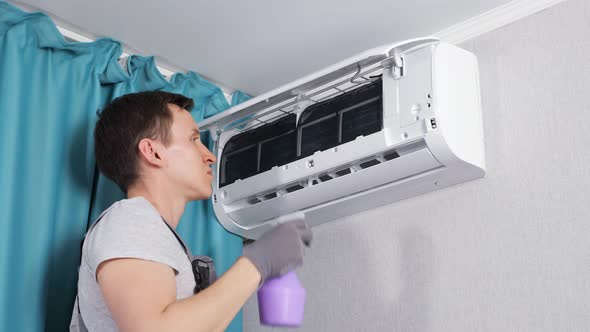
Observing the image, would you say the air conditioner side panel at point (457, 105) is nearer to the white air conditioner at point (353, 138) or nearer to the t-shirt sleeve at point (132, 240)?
the white air conditioner at point (353, 138)

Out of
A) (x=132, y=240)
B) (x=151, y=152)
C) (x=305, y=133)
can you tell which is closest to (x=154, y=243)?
(x=132, y=240)

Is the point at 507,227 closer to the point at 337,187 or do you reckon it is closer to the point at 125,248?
the point at 337,187

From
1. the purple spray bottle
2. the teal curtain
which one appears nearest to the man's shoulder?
the purple spray bottle

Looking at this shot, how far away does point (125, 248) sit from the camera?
142cm

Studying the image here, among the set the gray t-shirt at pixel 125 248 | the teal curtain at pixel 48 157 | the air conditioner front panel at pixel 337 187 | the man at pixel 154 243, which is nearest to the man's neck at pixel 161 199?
the man at pixel 154 243

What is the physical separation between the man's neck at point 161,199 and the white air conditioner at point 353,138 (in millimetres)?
323

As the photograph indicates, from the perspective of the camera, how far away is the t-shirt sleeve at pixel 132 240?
142cm

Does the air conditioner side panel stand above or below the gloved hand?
above

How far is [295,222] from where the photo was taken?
158 centimetres

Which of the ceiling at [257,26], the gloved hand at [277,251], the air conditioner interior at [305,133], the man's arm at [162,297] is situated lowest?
the man's arm at [162,297]

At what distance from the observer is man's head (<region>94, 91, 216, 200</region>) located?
1.77 metres

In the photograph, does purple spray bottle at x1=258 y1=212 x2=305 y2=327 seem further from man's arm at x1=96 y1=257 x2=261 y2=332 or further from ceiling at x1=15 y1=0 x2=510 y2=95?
ceiling at x1=15 y1=0 x2=510 y2=95

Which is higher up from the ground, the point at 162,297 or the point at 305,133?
the point at 305,133

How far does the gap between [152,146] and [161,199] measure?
0.13 m
